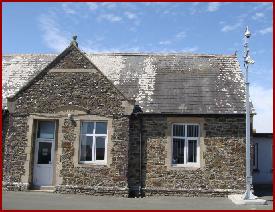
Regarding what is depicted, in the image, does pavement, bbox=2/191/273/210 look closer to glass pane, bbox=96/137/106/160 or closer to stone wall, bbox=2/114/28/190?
stone wall, bbox=2/114/28/190

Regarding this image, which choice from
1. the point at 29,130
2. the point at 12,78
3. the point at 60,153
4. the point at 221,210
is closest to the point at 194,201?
the point at 221,210

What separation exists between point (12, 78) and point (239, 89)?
11333 mm

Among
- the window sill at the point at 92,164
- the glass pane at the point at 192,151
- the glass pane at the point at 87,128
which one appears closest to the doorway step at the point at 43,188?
the window sill at the point at 92,164

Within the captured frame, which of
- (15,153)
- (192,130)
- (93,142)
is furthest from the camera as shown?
(192,130)

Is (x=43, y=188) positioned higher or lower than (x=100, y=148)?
lower

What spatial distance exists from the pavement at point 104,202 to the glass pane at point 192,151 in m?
1.83

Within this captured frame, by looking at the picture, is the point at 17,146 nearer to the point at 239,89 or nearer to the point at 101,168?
the point at 101,168

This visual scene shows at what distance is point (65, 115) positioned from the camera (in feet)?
55.6

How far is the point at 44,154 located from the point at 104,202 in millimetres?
4532

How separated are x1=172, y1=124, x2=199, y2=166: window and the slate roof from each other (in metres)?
0.77

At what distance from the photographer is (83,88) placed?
1700cm

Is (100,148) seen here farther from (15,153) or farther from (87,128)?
(15,153)

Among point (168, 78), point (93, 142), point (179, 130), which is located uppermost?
point (168, 78)

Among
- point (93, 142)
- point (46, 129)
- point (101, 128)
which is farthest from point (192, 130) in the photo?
point (46, 129)
